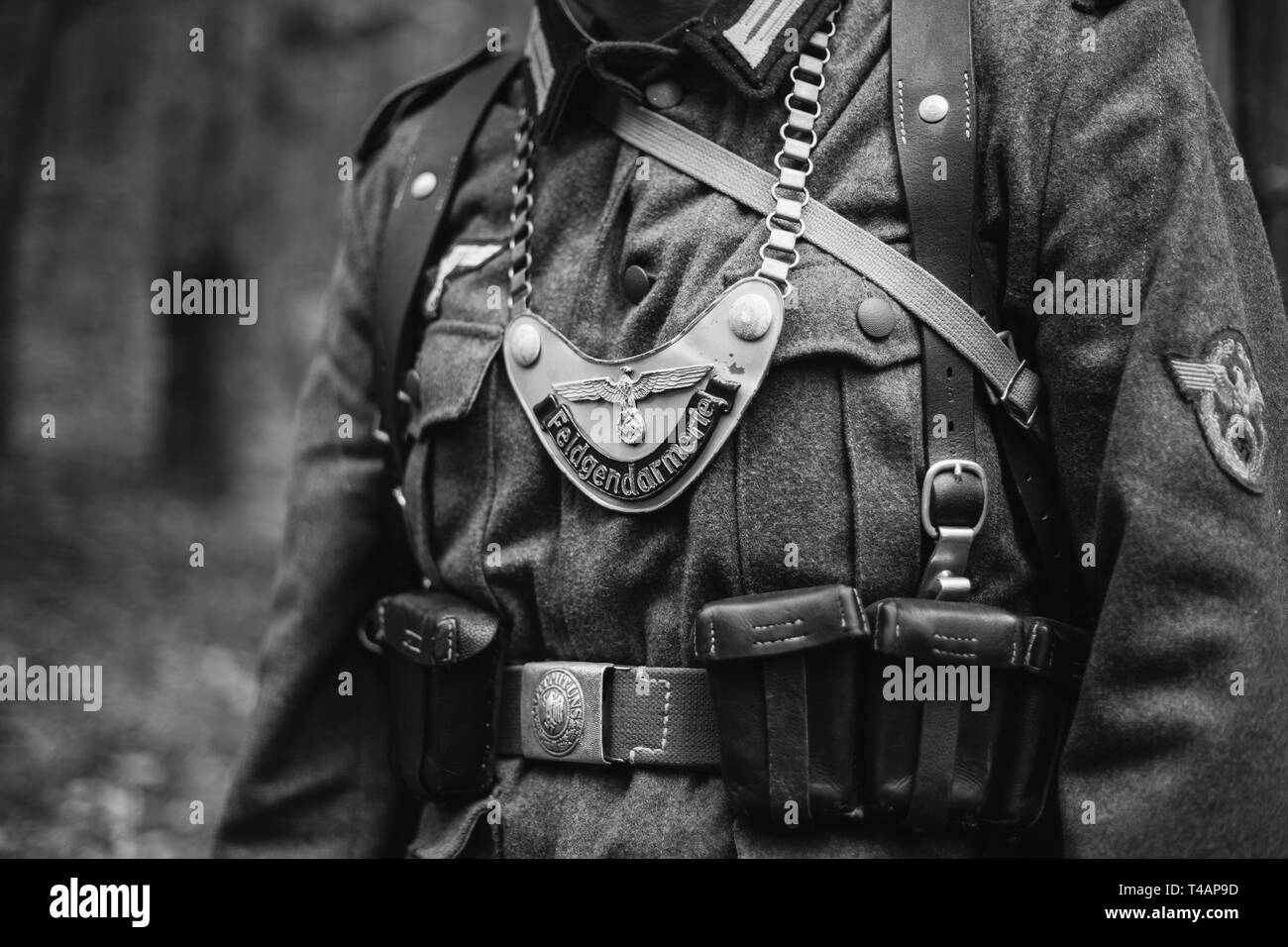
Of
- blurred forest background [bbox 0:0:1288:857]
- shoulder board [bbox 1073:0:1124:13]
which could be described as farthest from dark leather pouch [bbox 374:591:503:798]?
blurred forest background [bbox 0:0:1288:857]

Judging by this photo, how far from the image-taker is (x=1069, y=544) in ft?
5.40

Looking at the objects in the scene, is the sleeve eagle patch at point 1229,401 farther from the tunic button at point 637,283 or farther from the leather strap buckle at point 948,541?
the tunic button at point 637,283

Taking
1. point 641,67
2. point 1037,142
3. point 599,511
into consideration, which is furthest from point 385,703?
point 1037,142

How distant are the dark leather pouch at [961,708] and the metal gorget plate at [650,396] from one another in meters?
0.31

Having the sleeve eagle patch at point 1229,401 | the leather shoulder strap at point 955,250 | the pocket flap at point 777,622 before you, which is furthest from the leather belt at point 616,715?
the sleeve eagle patch at point 1229,401

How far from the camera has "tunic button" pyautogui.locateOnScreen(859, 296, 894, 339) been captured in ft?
5.28

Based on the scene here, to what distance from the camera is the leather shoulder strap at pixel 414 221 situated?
2070mm

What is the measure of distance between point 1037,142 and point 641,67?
57 cm

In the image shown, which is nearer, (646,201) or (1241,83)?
(646,201)

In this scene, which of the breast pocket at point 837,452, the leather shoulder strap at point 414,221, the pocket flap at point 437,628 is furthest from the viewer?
the leather shoulder strap at point 414,221

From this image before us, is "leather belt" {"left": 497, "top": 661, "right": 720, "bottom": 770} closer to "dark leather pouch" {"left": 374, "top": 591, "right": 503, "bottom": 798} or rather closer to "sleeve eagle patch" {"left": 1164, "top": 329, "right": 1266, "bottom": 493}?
"dark leather pouch" {"left": 374, "top": 591, "right": 503, "bottom": 798}

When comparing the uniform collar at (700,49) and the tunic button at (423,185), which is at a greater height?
the uniform collar at (700,49)

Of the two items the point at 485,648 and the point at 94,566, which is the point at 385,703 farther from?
the point at 94,566

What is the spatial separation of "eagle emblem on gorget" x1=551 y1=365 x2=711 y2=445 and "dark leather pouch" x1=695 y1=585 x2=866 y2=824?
26 centimetres
